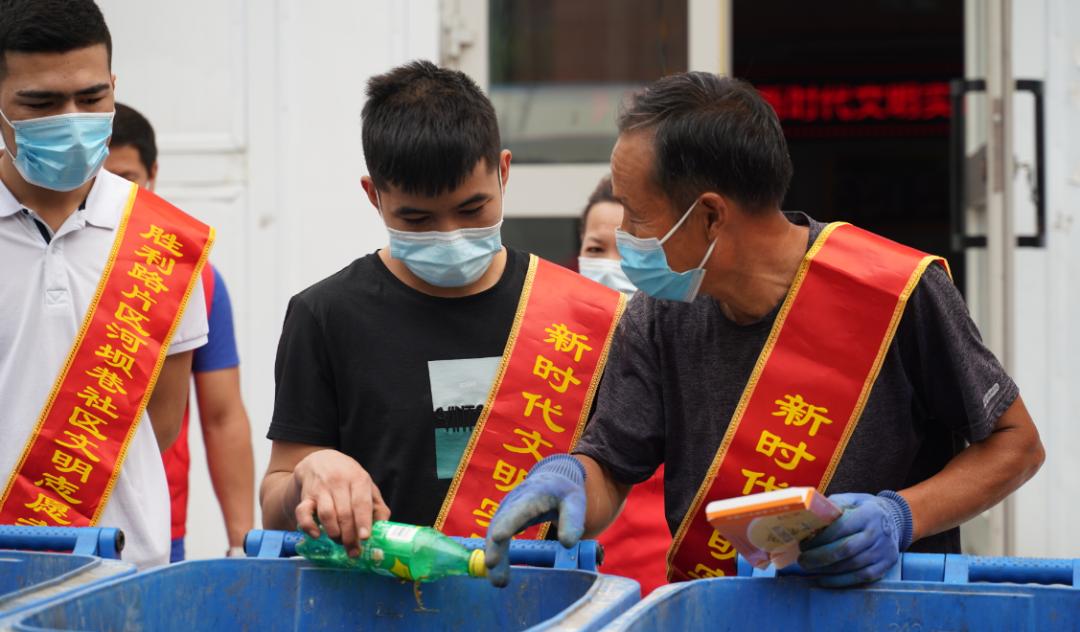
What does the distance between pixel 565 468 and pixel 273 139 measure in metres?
2.68

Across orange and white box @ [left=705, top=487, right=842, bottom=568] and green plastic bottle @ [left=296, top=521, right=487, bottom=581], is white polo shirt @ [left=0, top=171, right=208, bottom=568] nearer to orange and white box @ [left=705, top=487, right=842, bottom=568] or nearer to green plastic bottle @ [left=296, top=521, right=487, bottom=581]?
green plastic bottle @ [left=296, top=521, right=487, bottom=581]

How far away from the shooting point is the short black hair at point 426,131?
2.21 metres

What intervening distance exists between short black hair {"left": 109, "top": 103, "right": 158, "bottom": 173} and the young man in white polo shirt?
83 cm

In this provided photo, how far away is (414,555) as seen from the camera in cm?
170

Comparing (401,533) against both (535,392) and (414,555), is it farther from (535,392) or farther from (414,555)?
(535,392)

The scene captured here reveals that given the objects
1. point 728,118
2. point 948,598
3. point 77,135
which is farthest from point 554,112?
point 948,598

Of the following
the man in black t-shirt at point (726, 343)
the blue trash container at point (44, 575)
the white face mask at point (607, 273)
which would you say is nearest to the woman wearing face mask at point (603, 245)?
the white face mask at point (607, 273)

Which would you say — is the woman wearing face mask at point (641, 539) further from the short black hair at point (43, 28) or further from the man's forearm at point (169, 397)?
the short black hair at point (43, 28)

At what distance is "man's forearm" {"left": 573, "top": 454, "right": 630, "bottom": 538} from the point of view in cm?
195

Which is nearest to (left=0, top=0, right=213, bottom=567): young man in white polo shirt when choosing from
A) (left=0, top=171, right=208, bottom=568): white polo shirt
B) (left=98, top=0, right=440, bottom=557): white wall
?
(left=0, top=171, right=208, bottom=568): white polo shirt

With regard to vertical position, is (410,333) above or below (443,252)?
below

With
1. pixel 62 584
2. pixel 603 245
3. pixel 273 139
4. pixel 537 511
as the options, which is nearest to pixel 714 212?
pixel 537 511

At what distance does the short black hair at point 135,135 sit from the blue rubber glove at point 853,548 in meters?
2.31

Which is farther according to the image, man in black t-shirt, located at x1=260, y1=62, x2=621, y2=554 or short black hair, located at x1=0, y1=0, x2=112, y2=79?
short black hair, located at x1=0, y1=0, x2=112, y2=79
